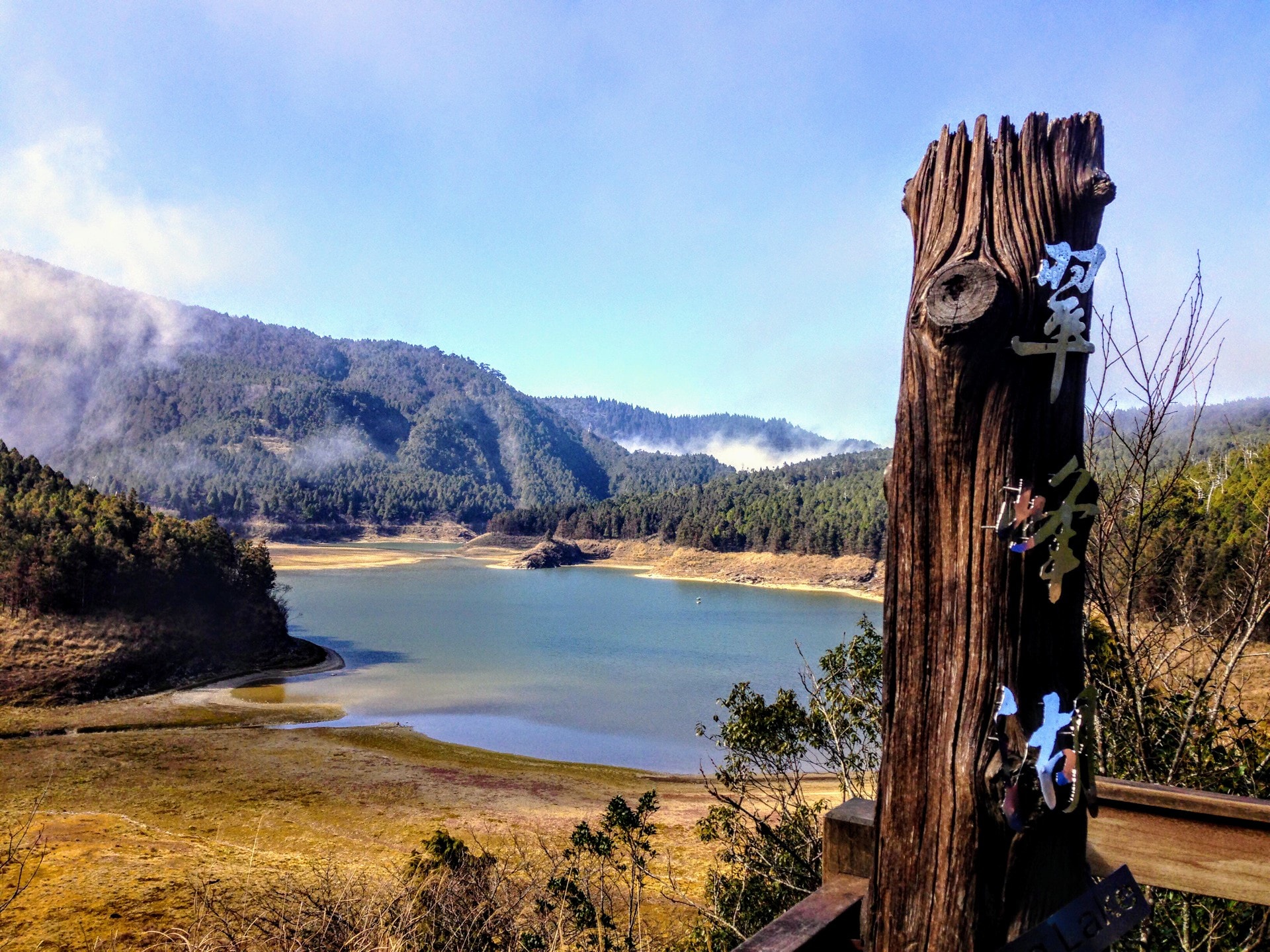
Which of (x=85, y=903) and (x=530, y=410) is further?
(x=530, y=410)

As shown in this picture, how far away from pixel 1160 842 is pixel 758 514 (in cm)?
6460

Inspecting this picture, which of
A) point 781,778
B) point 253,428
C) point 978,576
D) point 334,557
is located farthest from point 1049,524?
point 253,428

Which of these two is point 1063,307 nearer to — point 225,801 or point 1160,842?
point 1160,842

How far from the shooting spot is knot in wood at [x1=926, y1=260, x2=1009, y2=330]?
114cm

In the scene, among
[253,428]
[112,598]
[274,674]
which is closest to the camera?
[112,598]

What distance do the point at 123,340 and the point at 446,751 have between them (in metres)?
160

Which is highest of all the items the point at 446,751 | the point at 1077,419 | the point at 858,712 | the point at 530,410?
the point at 530,410

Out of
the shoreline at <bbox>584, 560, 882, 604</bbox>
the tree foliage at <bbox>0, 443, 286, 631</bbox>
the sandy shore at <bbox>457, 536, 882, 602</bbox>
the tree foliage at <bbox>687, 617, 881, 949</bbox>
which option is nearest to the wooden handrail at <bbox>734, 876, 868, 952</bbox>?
the tree foliage at <bbox>687, 617, 881, 949</bbox>

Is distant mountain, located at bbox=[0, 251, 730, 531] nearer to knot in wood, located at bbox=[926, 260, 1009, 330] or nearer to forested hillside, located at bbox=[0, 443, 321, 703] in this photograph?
forested hillside, located at bbox=[0, 443, 321, 703]

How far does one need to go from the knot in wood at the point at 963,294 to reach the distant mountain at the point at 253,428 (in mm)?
89040

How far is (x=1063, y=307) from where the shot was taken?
1146 millimetres

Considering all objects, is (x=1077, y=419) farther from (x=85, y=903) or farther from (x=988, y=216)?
(x=85, y=903)

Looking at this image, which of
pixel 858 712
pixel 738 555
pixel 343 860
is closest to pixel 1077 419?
pixel 858 712

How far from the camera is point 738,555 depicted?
61.9 metres
